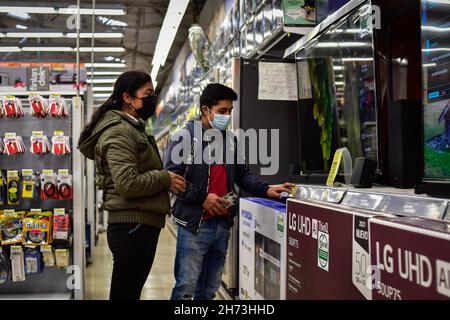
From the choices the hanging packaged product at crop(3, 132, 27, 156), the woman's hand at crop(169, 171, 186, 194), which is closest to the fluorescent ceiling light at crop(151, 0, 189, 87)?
the hanging packaged product at crop(3, 132, 27, 156)

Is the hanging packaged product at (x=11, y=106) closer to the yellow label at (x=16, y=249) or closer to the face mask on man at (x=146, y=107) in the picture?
the yellow label at (x=16, y=249)

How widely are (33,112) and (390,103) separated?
2.91m

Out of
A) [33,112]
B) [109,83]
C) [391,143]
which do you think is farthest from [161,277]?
[109,83]

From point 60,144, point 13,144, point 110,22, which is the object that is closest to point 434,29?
point 60,144

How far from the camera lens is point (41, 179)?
3689 millimetres

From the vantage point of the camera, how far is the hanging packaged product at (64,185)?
3699mm

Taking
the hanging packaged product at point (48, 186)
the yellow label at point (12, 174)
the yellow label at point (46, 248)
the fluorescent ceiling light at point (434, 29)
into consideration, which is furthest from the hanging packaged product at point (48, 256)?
the fluorescent ceiling light at point (434, 29)

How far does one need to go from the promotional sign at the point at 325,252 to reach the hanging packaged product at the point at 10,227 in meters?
2.35

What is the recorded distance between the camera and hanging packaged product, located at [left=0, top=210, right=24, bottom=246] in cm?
358

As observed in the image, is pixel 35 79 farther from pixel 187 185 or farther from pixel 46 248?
pixel 187 185

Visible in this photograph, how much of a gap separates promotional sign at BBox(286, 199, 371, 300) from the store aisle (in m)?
2.44

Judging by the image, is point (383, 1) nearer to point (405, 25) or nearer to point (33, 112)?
point (405, 25)

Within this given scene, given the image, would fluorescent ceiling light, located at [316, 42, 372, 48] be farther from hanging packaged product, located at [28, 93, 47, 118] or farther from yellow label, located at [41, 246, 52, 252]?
yellow label, located at [41, 246, 52, 252]
